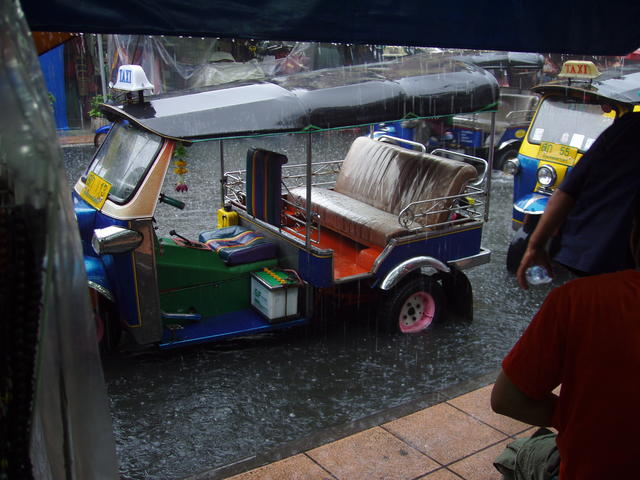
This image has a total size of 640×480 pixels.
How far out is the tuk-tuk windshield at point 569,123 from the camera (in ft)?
25.8

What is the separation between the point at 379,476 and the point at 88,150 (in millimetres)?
11596

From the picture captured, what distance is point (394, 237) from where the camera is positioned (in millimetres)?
5770

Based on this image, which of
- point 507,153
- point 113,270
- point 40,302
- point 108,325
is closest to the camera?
point 40,302

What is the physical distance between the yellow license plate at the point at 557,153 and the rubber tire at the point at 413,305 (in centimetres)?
280

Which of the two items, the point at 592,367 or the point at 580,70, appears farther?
the point at 580,70

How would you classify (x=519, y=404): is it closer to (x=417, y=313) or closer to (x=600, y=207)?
(x=600, y=207)

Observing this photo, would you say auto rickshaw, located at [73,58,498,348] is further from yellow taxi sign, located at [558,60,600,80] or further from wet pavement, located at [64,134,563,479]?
yellow taxi sign, located at [558,60,600,80]

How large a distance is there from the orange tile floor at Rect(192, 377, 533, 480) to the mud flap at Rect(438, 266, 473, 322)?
188 cm

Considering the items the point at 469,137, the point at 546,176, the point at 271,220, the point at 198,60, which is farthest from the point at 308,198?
the point at 198,60

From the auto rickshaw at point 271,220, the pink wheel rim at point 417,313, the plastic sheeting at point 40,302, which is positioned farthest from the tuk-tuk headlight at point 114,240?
the plastic sheeting at point 40,302

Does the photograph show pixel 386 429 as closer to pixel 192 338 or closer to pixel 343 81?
pixel 192 338

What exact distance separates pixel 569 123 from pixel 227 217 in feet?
15.1

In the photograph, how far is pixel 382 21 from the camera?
8.08ft

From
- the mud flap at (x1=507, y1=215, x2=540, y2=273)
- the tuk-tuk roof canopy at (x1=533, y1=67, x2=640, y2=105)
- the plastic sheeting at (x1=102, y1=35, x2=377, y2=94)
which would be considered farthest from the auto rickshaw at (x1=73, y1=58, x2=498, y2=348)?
the plastic sheeting at (x1=102, y1=35, x2=377, y2=94)
